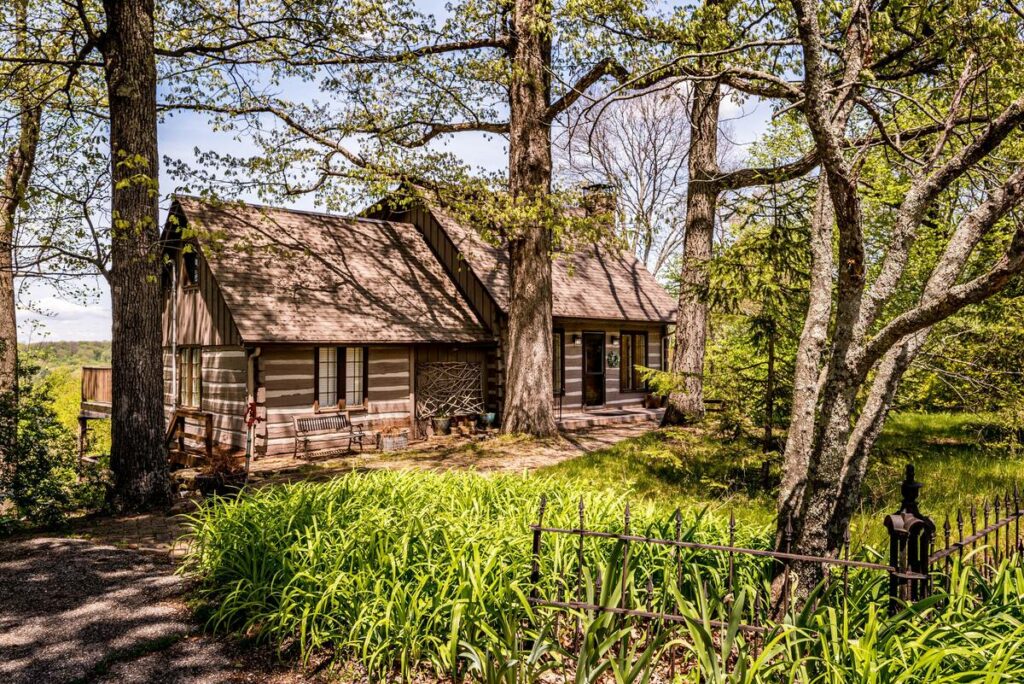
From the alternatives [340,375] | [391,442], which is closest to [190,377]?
[340,375]

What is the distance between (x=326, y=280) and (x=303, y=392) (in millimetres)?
3271

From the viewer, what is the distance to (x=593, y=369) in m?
22.9

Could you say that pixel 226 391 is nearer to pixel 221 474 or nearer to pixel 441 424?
pixel 441 424

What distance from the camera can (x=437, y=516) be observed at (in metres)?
6.02

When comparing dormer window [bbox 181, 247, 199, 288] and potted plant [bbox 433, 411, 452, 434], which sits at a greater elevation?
dormer window [bbox 181, 247, 199, 288]

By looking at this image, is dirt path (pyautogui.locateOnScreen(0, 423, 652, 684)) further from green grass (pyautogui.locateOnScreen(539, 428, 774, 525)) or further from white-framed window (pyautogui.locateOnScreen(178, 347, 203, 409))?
white-framed window (pyautogui.locateOnScreen(178, 347, 203, 409))

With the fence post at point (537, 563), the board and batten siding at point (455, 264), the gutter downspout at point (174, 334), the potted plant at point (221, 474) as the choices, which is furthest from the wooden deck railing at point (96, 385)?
the fence post at point (537, 563)

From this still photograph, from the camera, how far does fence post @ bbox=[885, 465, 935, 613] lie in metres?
3.90

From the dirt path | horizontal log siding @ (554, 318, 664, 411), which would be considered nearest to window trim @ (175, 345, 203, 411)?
the dirt path

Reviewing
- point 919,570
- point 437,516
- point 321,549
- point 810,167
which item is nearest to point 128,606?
point 321,549

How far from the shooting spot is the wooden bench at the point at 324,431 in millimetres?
15422

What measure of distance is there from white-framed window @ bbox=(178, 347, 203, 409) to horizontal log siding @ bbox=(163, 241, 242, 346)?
0.37 meters

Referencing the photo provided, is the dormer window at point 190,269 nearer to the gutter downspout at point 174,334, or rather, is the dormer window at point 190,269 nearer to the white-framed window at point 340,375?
the gutter downspout at point 174,334

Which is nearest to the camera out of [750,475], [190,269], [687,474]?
[687,474]
